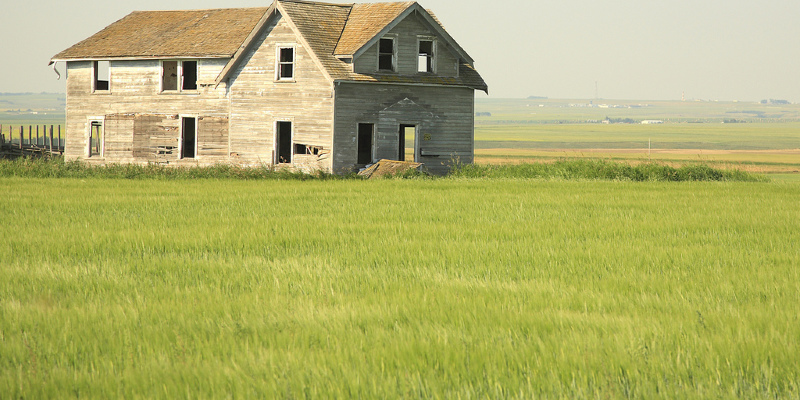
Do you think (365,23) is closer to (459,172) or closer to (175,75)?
(459,172)

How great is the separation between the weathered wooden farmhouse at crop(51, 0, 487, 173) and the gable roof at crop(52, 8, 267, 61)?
9cm

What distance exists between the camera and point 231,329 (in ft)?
21.9

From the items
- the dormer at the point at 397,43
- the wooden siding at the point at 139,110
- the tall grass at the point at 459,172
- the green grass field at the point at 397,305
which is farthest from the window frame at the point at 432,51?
the green grass field at the point at 397,305

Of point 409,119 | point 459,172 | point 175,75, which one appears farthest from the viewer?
point 175,75

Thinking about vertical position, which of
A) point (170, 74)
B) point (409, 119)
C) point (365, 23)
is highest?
point (365, 23)

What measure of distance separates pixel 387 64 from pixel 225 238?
20.8 metres

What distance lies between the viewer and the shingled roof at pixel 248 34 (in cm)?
3028

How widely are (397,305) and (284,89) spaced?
24.5 m

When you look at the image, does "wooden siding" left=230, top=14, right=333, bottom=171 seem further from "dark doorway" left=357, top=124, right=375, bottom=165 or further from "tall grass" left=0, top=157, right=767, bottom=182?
"dark doorway" left=357, top=124, right=375, bottom=165

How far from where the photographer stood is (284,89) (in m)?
31.0

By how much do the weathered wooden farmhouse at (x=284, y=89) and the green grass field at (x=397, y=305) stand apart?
14669 mm

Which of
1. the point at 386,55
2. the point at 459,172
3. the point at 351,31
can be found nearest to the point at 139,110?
the point at 351,31

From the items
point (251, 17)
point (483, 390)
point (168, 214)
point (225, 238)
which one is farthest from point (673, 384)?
point (251, 17)

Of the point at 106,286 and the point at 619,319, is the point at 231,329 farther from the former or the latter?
the point at 619,319
